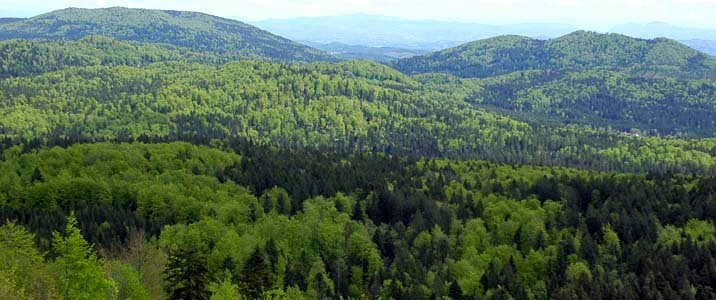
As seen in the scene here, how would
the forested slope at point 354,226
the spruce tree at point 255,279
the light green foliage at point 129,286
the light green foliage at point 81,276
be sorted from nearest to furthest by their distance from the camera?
the light green foliage at point 81,276 < the light green foliage at point 129,286 < the spruce tree at point 255,279 < the forested slope at point 354,226

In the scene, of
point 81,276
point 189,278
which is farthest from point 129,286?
point 81,276

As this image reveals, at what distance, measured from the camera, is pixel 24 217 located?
12988 cm

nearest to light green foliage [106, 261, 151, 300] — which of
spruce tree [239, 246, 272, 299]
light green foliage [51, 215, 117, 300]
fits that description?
light green foliage [51, 215, 117, 300]

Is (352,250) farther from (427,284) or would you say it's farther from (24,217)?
(24,217)

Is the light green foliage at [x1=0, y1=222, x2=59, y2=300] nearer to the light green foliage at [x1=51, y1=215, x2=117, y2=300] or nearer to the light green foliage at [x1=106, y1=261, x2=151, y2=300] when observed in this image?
the light green foliage at [x1=51, y1=215, x2=117, y2=300]

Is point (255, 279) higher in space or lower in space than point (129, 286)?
lower

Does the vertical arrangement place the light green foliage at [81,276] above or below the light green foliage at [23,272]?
above

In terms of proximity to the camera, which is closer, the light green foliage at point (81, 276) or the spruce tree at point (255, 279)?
the light green foliage at point (81, 276)

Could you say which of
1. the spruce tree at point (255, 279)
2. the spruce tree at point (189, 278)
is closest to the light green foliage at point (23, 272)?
the spruce tree at point (189, 278)

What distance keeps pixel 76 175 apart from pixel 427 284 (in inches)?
4110

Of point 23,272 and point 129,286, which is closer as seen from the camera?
point 129,286

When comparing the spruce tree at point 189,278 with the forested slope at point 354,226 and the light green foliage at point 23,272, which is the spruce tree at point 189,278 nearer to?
the forested slope at point 354,226

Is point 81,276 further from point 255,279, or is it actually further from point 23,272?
point 255,279

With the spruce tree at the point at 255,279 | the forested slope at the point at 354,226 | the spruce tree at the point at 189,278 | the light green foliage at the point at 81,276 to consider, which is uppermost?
the light green foliage at the point at 81,276
